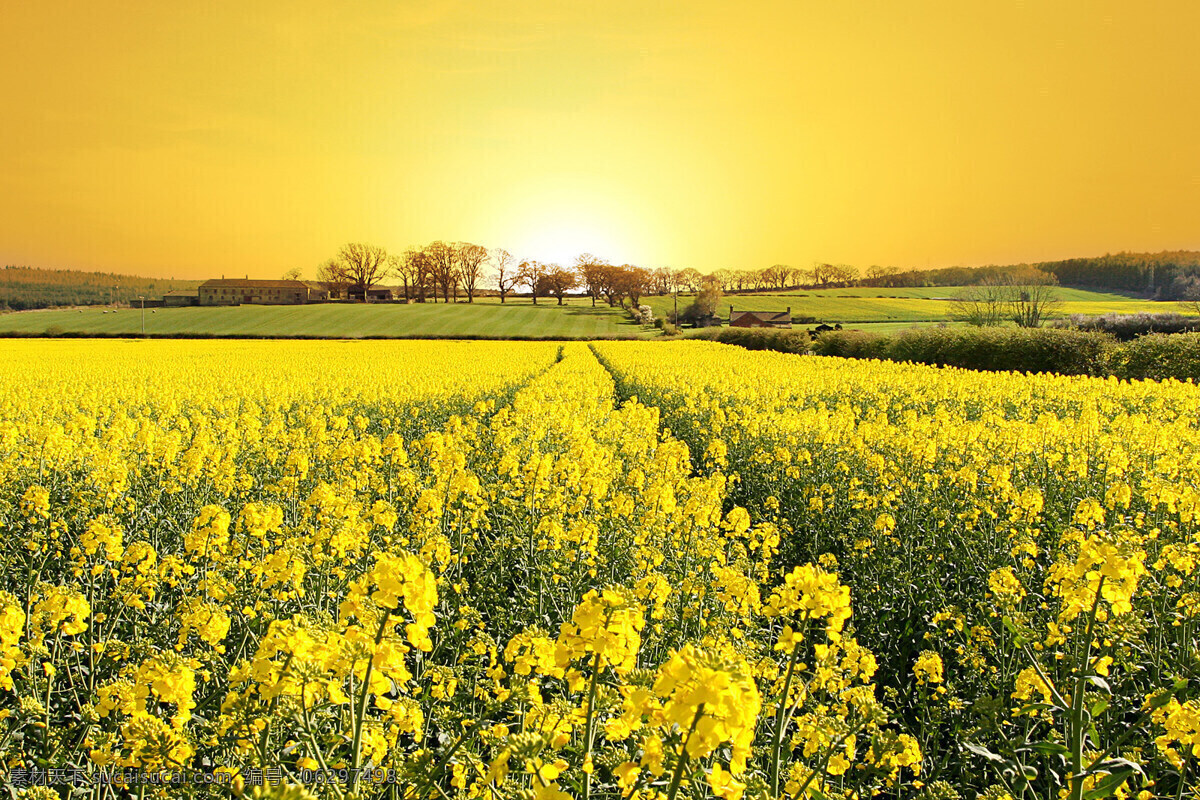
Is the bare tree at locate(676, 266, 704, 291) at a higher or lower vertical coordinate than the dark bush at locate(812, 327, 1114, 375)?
higher

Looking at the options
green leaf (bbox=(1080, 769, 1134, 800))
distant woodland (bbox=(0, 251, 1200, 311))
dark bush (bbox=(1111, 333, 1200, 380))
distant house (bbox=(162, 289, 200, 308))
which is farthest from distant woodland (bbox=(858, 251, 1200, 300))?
distant house (bbox=(162, 289, 200, 308))

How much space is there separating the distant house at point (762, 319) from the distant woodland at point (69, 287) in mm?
96196

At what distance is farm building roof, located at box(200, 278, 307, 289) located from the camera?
119688 millimetres

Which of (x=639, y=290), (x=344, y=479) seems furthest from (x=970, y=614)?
(x=639, y=290)

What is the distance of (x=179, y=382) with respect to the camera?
1938 cm

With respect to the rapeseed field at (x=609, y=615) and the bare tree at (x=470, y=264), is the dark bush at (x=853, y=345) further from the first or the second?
the bare tree at (x=470, y=264)

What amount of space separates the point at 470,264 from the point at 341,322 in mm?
34720

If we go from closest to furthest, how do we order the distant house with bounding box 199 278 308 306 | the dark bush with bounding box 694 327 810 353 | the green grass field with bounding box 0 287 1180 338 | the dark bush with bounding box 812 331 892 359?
the dark bush with bounding box 812 331 892 359 → the dark bush with bounding box 694 327 810 353 → the green grass field with bounding box 0 287 1180 338 → the distant house with bounding box 199 278 308 306

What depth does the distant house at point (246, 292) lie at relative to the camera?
114525 millimetres

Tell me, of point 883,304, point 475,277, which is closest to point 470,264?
point 475,277

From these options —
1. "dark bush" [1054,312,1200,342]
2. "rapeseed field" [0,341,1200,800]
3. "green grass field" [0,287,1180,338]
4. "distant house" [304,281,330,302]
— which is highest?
"distant house" [304,281,330,302]

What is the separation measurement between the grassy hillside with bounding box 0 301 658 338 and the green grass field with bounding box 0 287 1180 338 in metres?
0.09

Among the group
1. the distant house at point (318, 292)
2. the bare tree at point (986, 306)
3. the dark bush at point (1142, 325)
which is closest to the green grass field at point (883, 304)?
the bare tree at point (986, 306)

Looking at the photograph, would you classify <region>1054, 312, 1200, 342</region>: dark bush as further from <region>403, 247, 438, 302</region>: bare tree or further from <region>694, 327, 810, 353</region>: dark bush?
<region>403, 247, 438, 302</region>: bare tree
